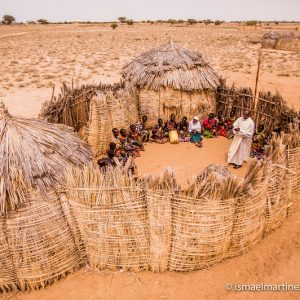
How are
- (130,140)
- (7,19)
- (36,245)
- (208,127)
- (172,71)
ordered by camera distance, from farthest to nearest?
(7,19), (208,127), (172,71), (130,140), (36,245)

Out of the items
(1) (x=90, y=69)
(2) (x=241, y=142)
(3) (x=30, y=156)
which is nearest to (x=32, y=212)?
(3) (x=30, y=156)

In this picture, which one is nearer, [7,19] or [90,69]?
[90,69]

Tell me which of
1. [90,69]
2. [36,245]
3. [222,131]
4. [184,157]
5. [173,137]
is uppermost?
[90,69]

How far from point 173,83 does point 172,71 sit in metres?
0.44

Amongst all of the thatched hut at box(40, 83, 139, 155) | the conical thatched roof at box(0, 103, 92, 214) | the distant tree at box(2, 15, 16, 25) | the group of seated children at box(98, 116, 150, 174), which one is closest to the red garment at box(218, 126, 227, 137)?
the group of seated children at box(98, 116, 150, 174)

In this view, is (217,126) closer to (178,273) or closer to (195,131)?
(195,131)

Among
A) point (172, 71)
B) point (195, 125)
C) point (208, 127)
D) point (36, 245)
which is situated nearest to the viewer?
point (36, 245)

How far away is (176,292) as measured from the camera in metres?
4.35

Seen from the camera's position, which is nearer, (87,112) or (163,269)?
(163,269)

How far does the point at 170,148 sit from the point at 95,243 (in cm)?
507

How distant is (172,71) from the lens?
9500 millimetres

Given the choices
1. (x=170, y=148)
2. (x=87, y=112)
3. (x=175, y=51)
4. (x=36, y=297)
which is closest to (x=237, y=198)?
(x=36, y=297)

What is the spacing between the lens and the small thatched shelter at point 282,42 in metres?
26.8

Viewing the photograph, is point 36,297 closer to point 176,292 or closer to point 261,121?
point 176,292
